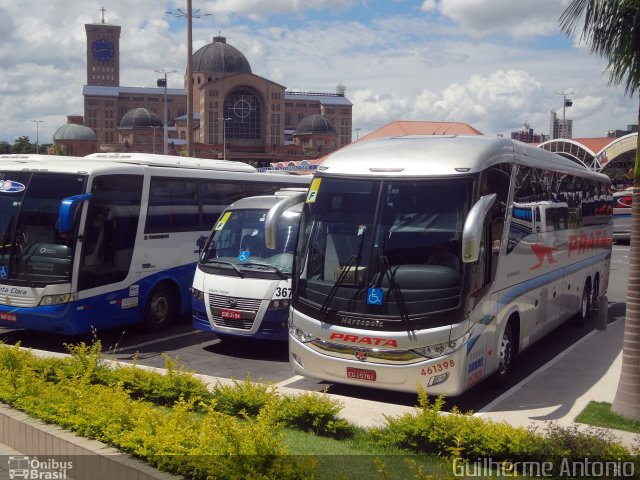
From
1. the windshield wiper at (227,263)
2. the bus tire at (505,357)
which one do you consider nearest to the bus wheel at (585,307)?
the bus tire at (505,357)

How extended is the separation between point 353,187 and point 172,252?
19.4 ft

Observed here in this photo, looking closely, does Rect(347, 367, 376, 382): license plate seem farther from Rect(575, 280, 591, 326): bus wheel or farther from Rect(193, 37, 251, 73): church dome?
Rect(193, 37, 251, 73): church dome

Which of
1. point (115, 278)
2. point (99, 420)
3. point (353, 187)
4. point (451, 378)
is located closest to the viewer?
point (99, 420)

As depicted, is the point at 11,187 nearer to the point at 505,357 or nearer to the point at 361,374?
the point at 361,374

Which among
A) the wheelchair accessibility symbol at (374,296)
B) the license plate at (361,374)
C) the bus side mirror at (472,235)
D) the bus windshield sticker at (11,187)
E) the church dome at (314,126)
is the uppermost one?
the church dome at (314,126)

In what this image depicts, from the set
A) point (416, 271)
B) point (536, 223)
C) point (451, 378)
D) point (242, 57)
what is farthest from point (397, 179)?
point (242, 57)

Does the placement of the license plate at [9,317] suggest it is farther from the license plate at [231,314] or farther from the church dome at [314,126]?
the church dome at [314,126]

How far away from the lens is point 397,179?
837cm

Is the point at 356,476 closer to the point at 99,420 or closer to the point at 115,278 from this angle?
the point at 99,420

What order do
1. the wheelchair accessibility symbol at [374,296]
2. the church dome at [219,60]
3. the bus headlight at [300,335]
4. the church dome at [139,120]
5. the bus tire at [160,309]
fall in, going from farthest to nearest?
the church dome at [219,60] → the church dome at [139,120] → the bus tire at [160,309] → the bus headlight at [300,335] → the wheelchair accessibility symbol at [374,296]

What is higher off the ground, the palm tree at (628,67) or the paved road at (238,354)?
the palm tree at (628,67)

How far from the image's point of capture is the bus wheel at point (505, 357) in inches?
368

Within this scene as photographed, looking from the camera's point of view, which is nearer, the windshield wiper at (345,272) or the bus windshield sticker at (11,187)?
the windshield wiper at (345,272)

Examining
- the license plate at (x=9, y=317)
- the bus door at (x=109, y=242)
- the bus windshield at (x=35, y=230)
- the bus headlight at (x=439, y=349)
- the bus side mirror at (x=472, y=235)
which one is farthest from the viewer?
the bus door at (x=109, y=242)
